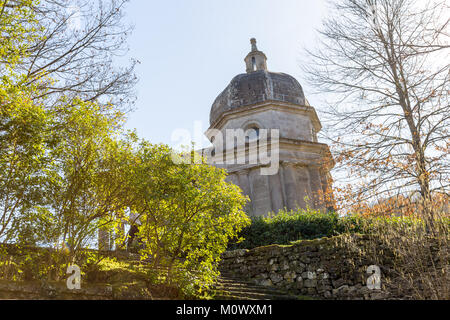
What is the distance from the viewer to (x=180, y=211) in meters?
7.84

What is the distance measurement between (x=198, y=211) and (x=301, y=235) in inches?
229

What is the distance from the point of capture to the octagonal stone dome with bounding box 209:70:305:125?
19.9m

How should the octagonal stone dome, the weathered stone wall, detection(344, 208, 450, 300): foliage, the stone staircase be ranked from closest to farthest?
detection(344, 208, 450, 300): foliage, the stone staircase, the weathered stone wall, the octagonal stone dome

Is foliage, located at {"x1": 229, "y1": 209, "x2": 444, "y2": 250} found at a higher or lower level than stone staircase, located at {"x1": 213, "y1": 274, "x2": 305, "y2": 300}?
higher

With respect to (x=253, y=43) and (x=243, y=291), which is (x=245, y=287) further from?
(x=253, y=43)

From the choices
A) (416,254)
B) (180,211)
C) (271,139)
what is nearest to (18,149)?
(180,211)

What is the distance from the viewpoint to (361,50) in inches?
448

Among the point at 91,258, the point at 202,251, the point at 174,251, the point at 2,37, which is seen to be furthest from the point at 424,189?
the point at 2,37

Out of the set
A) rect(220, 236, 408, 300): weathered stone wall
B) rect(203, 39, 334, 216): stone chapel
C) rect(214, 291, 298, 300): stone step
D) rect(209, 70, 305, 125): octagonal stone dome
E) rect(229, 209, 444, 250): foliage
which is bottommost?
rect(214, 291, 298, 300): stone step

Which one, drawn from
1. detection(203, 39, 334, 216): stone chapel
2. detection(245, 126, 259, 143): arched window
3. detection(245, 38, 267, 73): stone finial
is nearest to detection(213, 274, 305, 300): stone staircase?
detection(203, 39, 334, 216): stone chapel

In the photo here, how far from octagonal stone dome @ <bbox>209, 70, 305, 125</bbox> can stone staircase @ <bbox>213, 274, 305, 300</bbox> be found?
11.6 m

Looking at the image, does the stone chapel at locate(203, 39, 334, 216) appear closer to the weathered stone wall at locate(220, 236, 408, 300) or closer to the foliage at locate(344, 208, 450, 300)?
the weathered stone wall at locate(220, 236, 408, 300)

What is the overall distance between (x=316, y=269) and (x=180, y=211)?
3.89m

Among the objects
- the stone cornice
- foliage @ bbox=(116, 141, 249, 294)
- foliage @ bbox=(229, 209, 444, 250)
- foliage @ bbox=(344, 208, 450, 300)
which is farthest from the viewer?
the stone cornice
